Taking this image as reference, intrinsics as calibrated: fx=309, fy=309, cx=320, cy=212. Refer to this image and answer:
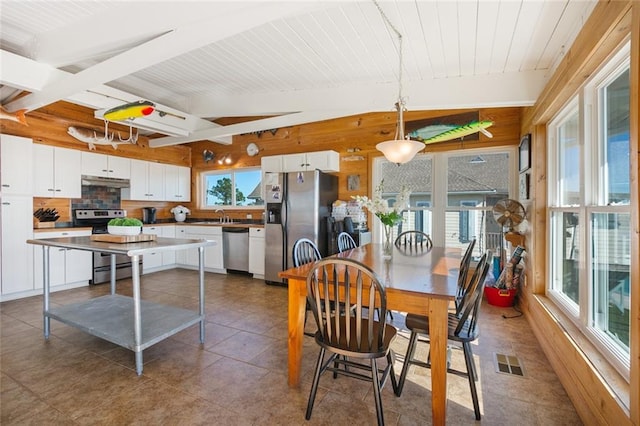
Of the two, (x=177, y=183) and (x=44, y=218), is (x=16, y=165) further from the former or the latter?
(x=177, y=183)

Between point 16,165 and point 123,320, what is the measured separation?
297 centimetres

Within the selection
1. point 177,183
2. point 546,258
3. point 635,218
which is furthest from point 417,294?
point 177,183

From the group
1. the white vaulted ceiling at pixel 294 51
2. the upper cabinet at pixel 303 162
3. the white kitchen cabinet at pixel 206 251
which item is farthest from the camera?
the white kitchen cabinet at pixel 206 251

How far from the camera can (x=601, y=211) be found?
190 centimetres

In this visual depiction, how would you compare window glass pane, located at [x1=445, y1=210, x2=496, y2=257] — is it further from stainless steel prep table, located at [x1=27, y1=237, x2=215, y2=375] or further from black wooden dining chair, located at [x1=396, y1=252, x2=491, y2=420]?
stainless steel prep table, located at [x1=27, y1=237, x2=215, y2=375]

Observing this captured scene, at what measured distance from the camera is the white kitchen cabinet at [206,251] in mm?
5566

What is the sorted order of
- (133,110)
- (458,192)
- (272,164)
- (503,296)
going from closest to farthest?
(133,110) → (503,296) → (458,192) → (272,164)

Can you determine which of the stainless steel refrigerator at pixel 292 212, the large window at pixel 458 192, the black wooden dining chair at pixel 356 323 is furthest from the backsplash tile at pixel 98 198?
the black wooden dining chair at pixel 356 323

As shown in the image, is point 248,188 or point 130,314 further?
point 248,188

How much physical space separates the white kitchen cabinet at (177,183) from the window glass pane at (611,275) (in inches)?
247

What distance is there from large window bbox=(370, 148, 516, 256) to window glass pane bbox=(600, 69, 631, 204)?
2154mm

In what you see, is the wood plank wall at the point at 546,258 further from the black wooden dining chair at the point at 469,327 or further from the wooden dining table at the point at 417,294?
the wooden dining table at the point at 417,294

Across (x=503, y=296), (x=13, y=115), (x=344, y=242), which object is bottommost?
(x=503, y=296)

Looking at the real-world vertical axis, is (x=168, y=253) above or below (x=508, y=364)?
above
